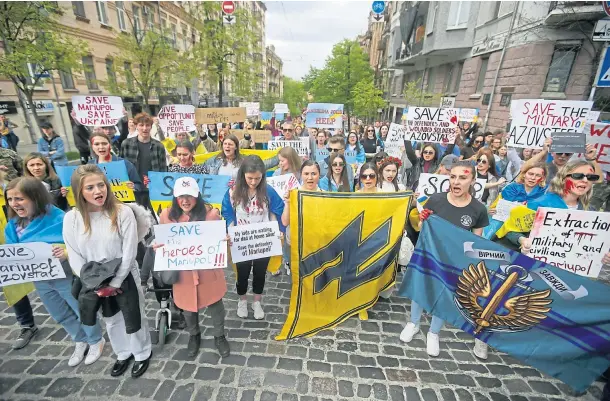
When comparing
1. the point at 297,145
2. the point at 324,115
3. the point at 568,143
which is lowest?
the point at 297,145

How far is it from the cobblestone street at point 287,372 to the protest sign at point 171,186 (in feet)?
6.21

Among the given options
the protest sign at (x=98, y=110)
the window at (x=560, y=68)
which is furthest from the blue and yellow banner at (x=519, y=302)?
the window at (x=560, y=68)

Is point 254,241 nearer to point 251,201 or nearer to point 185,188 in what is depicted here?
point 251,201

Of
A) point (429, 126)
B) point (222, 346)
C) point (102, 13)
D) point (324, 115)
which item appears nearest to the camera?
point (222, 346)

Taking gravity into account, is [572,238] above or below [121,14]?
below

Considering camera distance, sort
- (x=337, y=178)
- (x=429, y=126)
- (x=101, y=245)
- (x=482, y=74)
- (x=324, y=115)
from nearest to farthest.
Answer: (x=101, y=245) < (x=337, y=178) < (x=429, y=126) < (x=324, y=115) < (x=482, y=74)

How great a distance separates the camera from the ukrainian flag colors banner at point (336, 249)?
3.23 metres

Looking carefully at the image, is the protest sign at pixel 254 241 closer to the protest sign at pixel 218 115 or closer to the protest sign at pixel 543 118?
the protest sign at pixel 543 118

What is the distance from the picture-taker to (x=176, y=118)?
7656 millimetres

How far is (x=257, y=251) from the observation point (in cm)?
335

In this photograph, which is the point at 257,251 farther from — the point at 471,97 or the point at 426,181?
the point at 471,97

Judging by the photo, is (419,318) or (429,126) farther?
(429,126)

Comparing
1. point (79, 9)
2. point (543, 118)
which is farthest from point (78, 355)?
point (79, 9)

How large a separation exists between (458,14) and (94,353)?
21.8m
